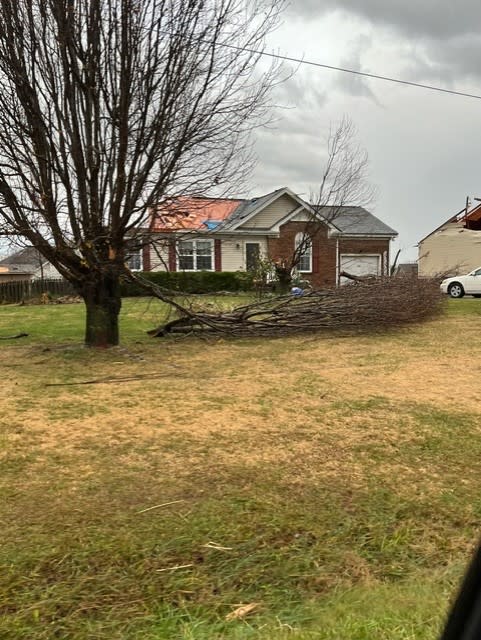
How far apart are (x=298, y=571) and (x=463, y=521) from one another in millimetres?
1100

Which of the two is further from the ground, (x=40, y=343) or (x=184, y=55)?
(x=184, y=55)

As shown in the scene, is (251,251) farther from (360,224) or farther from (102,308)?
(102,308)

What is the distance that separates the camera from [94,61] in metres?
8.06

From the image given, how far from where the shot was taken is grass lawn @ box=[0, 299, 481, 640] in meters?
2.31

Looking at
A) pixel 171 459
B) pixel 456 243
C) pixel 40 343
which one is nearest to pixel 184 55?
pixel 40 343

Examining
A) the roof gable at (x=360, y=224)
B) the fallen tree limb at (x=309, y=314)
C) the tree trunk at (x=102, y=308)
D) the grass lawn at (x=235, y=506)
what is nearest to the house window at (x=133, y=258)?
the tree trunk at (x=102, y=308)

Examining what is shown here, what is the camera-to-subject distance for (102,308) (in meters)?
9.44

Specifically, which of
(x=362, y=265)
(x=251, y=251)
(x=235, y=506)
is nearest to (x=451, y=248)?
(x=362, y=265)

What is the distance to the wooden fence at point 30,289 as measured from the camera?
2573 cm

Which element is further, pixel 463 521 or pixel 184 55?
pixel 184 55

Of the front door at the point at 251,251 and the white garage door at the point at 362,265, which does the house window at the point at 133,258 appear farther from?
the white garage door at the point at 362,265

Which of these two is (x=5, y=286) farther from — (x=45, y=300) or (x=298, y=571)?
(x=298, y=571)

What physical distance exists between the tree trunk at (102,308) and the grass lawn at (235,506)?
8.62 feet

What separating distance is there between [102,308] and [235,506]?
265 inches
